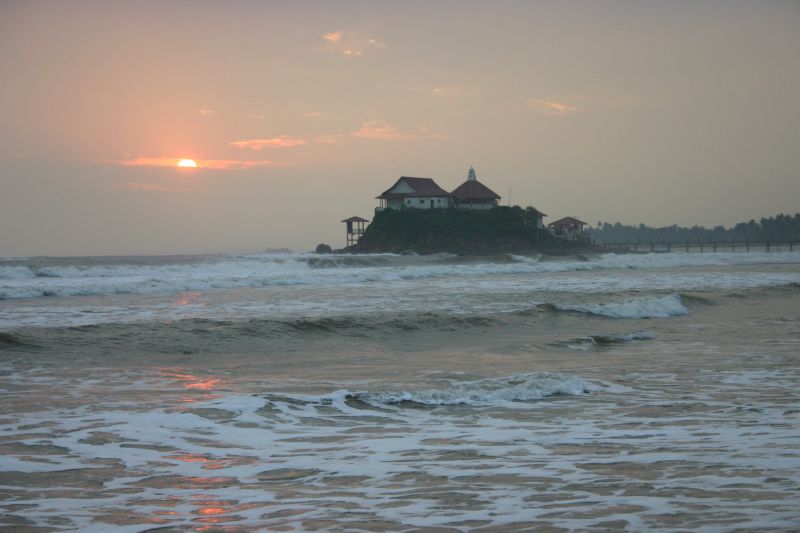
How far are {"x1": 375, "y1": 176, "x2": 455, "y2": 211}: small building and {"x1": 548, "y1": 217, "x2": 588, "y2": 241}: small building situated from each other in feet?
50.3

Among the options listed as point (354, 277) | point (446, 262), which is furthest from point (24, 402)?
point (446, 262)

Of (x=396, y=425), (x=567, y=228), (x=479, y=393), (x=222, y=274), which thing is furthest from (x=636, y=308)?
(x=567, y=228)

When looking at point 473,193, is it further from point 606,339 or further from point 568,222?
point 606,339

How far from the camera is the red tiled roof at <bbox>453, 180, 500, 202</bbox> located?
8775 cm

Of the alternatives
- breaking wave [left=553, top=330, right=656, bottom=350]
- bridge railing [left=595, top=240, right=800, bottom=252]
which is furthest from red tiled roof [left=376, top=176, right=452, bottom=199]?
breaking wave [left=553, top=330, right=656, bottom=350]

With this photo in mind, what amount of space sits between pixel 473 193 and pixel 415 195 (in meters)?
7.06

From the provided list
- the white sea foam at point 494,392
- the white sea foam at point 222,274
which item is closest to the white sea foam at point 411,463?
the white sea foam at point 494,392

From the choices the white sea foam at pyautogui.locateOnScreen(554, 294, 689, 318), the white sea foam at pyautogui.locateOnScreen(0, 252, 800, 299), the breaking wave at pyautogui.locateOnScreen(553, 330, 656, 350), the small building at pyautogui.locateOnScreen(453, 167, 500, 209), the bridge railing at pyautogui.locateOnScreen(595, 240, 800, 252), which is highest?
the small building at pyautogui.locateOnScreen(453, 167, 500, 209)

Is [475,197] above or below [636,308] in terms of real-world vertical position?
above

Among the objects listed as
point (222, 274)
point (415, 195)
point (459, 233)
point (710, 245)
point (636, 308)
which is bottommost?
point (636, 308)

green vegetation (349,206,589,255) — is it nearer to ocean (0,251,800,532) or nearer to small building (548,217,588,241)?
small building (548,217,588,241)

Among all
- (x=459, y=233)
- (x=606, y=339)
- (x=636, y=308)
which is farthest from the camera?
(x=459, y=233)

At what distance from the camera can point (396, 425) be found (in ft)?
26.6

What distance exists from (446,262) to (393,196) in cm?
2353
